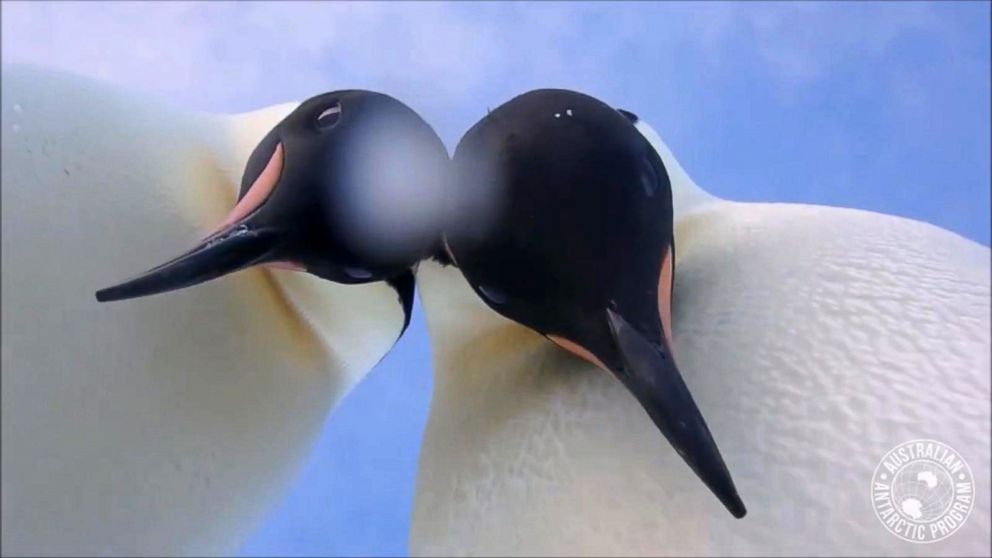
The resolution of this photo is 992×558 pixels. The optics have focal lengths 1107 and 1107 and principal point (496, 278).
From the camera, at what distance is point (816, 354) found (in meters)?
0.95

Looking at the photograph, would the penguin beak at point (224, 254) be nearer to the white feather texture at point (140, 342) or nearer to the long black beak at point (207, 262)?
the long black beak at point (207, 262)

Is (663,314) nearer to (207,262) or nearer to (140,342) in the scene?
(207,262)

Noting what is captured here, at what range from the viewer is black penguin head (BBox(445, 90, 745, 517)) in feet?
3.13

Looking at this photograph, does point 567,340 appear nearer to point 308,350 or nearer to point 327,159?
point 327,159

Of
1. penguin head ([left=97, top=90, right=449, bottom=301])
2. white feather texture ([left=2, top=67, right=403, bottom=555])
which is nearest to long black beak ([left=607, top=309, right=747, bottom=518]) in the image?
penguin head ([left=97, top=90, right=449, bottom=301])

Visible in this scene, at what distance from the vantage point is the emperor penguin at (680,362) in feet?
2.84

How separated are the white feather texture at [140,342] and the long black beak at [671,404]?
0.51 meters

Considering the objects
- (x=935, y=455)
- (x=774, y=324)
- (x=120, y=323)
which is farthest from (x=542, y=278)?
(x=120, y=323)

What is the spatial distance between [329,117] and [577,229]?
333mm

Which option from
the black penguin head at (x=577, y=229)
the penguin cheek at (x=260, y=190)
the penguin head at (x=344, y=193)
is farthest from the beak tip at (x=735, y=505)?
the penguin cheek at (x=260, y=190)

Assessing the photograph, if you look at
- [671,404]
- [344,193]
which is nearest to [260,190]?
[344,193]

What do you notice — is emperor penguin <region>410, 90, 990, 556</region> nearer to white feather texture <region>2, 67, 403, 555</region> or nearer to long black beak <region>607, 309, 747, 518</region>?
long black beak <region>607, 309, 747, 518</region>

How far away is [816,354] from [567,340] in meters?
0.22

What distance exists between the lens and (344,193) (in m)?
1.10
